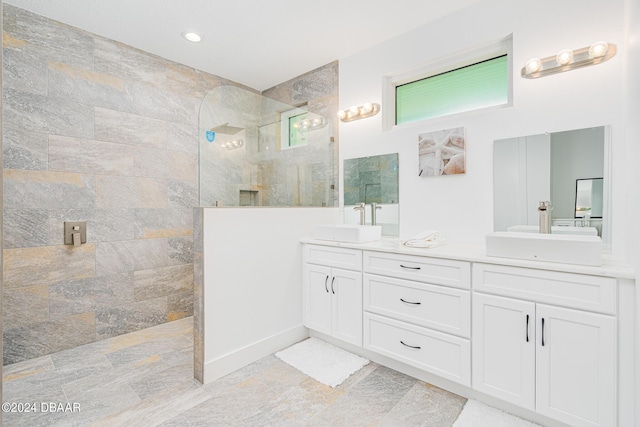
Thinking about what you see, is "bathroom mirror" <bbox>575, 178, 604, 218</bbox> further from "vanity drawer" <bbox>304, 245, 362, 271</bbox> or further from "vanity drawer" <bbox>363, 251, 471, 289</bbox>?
"vanity drawer" <bbox>304, 245, 362, 271</bbox>

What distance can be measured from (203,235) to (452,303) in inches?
63.3

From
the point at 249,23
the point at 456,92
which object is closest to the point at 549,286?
the point at 456,92

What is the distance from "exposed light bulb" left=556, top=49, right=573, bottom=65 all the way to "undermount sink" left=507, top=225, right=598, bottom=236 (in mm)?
1021

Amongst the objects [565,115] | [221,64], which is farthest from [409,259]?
[221,64]

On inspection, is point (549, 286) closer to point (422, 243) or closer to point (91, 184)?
point (422, 243)

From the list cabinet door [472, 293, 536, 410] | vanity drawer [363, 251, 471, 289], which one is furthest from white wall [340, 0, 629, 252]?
cabinet door [472, 293, 536, 410]

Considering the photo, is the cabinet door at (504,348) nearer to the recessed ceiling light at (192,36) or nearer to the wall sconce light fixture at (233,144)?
the wall sconce light fixture at (233,144)

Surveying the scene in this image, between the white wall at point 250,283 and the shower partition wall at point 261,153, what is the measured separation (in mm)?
158

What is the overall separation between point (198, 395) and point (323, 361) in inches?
33.8

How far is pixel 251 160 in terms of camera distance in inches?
104

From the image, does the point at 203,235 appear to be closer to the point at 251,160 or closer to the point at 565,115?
the point at 251,160

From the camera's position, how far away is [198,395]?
2.00m

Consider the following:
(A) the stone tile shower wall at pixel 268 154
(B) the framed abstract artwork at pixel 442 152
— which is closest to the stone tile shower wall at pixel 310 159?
(A) the stone tile shower wall at pixel 268 154

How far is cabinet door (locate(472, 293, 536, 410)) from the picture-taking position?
65.8 inches
